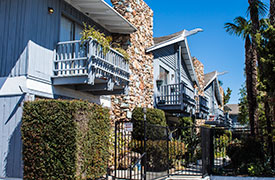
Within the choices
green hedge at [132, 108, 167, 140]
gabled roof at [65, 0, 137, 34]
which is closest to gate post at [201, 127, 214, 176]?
green hedge at [132, 108, 167, 140]

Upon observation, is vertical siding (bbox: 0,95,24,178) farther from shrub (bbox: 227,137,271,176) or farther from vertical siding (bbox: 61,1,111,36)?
shrub (bbox: 227,137,271,176)

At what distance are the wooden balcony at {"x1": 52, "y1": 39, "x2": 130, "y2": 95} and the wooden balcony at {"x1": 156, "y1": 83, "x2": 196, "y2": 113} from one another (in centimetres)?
562

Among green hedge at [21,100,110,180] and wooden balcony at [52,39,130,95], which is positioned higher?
wooden balcony at [52,39,130,95]

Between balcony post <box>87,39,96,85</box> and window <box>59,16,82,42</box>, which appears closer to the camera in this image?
balcony post <box>87,39,96,85</box>

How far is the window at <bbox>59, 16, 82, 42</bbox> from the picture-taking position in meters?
10.9

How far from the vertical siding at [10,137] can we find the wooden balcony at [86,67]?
161 cm

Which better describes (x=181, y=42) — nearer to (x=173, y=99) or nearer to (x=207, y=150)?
(x=173, y=99)

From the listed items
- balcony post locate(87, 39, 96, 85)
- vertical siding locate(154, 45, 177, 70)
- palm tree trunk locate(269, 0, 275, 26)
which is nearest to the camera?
balcony post locate(87, 39, 96, 85)

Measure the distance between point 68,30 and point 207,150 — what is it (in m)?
6.87

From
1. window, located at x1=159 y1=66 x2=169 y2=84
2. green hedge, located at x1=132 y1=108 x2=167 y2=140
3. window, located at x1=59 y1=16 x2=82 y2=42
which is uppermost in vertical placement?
window, located at x1=59 y1=16 x2=82 y2=42

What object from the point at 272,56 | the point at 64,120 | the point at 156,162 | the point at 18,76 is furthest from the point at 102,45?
the point at 272,56

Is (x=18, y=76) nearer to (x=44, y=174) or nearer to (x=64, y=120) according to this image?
(x=64, y=120)

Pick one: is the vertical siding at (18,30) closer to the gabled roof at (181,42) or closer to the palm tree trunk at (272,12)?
the gabled roof at (181,42)

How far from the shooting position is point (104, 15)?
41.8 feet
